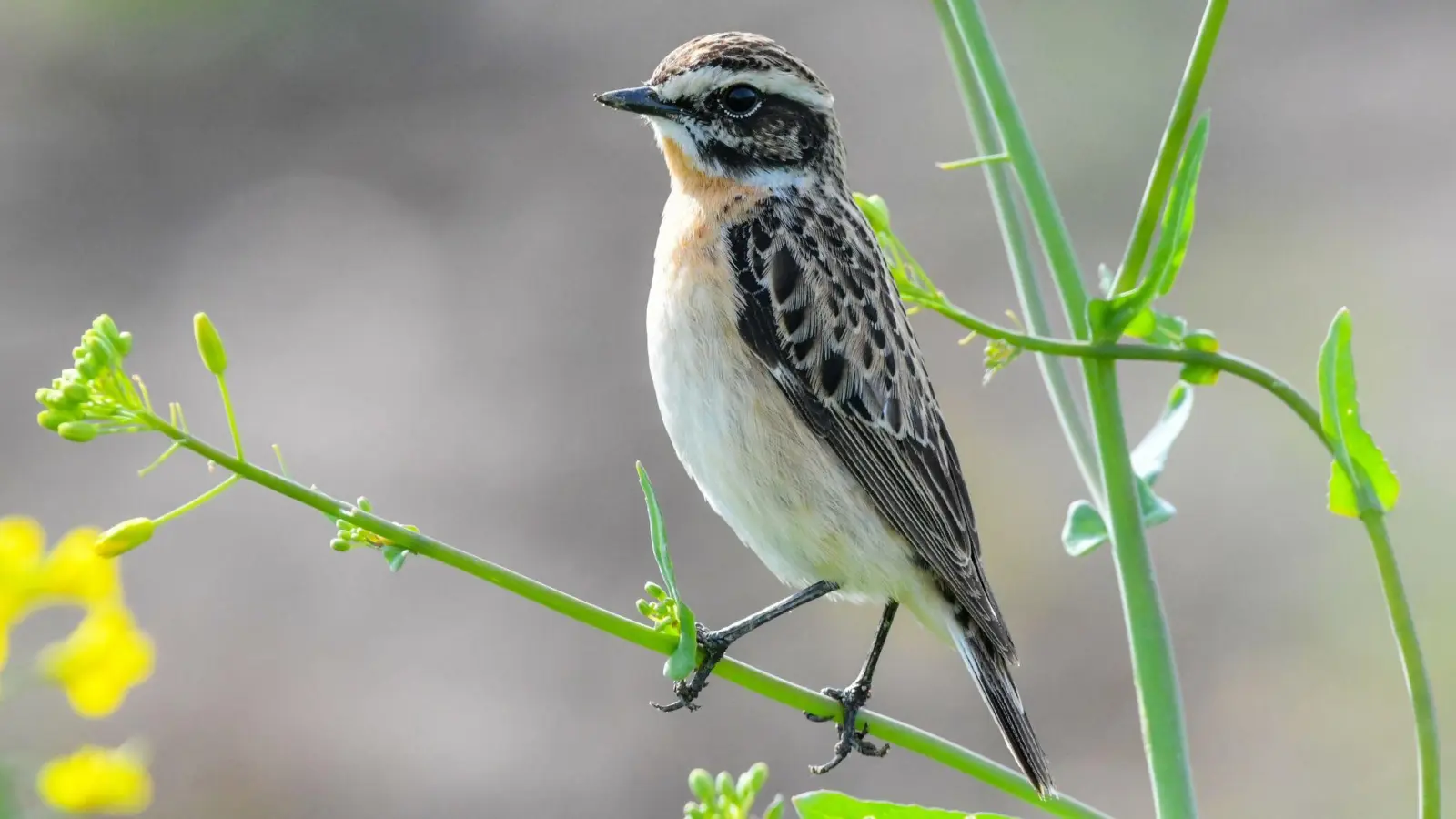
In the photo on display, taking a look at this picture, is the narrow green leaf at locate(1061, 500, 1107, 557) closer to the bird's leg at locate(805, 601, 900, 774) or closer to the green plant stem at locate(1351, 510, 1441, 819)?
the bird's leg at locate(805, 601, 900, 774)

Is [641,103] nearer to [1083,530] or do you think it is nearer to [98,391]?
[1083,530]

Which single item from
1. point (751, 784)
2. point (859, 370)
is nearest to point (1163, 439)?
point (859, 370)

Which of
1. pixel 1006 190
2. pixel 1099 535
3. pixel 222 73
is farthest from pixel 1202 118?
pixel 222 73

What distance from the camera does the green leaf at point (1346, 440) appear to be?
2465 millimetres

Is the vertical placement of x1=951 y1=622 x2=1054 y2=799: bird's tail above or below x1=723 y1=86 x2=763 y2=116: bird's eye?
below

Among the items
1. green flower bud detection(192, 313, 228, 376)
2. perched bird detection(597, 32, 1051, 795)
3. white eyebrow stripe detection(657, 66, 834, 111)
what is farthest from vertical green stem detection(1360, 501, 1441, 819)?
white eyebrow stripe detection(657, 66, 834, 111)

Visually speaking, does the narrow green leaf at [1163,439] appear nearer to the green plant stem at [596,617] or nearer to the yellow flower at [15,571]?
the green plant stem at [596,617]

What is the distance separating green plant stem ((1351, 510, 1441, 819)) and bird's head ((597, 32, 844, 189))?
2.32 m

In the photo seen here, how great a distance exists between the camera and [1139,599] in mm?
2525

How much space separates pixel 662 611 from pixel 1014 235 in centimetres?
93

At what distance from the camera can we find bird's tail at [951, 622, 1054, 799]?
143 inches

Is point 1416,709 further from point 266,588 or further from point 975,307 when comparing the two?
point 975,307

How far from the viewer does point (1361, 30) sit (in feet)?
44.6

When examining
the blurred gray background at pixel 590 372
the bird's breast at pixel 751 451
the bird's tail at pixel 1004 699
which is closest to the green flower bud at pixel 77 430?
the bird's breast at pixel 751 451
